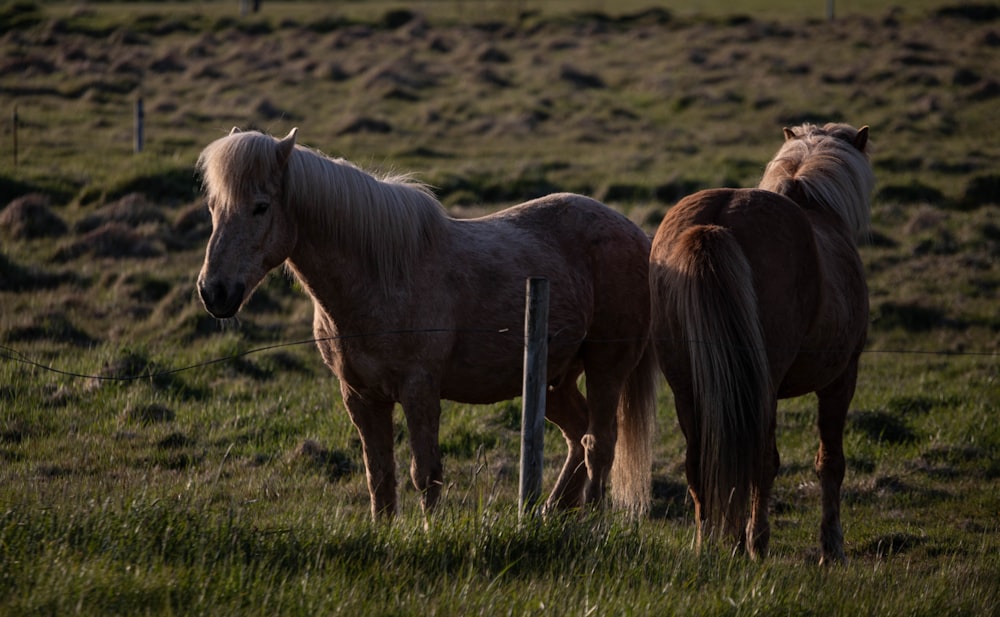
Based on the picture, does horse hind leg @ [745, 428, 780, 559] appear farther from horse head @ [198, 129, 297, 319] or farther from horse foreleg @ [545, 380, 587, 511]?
horse head @ [198, 129, 297, 319]

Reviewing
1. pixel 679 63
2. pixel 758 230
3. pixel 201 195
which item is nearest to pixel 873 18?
pixel 679 63

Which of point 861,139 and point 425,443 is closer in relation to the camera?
point 425,443

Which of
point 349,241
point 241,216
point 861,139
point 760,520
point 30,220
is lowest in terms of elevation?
point 30,220

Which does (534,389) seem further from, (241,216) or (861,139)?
(861,139)

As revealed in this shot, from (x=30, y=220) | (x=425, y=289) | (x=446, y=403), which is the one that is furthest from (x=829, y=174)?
(x=30, y=220)

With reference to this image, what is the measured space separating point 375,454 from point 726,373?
6.25ft

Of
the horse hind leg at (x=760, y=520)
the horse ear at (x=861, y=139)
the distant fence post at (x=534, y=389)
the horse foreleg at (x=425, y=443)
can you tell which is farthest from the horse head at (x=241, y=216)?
the horse ear at (x=861, y=139)

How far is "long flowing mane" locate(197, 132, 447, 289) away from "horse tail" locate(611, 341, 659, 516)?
5.35 feet

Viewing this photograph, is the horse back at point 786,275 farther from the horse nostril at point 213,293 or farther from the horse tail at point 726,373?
the horse nostril at point 213,293

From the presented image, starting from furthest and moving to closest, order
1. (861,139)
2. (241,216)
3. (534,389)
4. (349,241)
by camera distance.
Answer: (861,139) → (349,241) → (241,216) → (534,389)

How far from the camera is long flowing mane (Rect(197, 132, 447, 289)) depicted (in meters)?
4.59

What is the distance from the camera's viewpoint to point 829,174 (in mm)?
6062

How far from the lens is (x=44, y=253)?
37.9ft

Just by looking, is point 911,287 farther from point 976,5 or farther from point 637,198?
point 976,5
